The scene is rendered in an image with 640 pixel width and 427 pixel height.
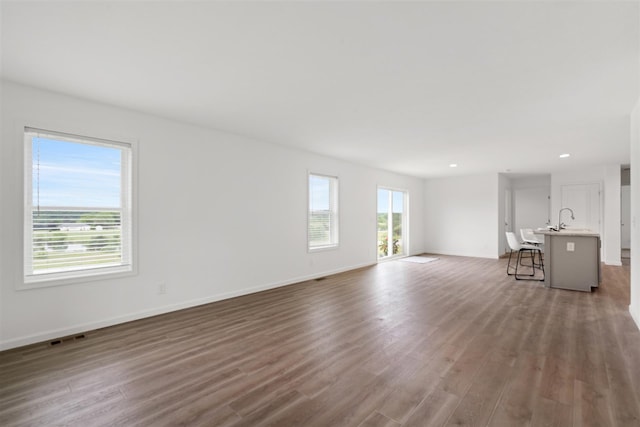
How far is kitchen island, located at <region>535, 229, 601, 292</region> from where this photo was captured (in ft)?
15.5

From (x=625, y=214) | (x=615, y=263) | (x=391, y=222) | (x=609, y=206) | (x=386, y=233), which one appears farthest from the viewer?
(x=625, y=214)

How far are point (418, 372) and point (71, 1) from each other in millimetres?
3418

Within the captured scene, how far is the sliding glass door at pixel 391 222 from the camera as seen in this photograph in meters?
7.94

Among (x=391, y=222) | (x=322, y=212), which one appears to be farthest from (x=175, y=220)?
(x=391, y=222)

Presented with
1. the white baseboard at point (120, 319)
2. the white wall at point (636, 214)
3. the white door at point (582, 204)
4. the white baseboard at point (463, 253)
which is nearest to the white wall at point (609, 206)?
the white door at point (582, 204)

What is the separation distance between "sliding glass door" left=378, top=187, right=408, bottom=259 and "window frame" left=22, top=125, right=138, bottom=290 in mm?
5746

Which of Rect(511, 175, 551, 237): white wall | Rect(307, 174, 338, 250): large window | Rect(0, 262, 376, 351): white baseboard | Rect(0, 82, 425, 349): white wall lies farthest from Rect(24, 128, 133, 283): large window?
Rect(511, 175, 551, 237): white wall

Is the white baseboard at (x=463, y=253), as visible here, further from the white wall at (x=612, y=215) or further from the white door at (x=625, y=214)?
the white door at (x=625, y=214)

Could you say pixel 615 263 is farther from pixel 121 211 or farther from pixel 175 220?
pixel 121 211

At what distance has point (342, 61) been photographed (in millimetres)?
2354

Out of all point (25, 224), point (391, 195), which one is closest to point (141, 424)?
point (25, 224)

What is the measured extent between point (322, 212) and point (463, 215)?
5.09 meters

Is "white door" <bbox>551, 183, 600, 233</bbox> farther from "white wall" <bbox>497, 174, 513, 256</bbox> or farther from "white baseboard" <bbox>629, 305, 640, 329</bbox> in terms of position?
"white baseboard" <bbox>629, 305, 640, 329</bbox>

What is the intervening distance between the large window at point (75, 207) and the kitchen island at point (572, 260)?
6.47m
